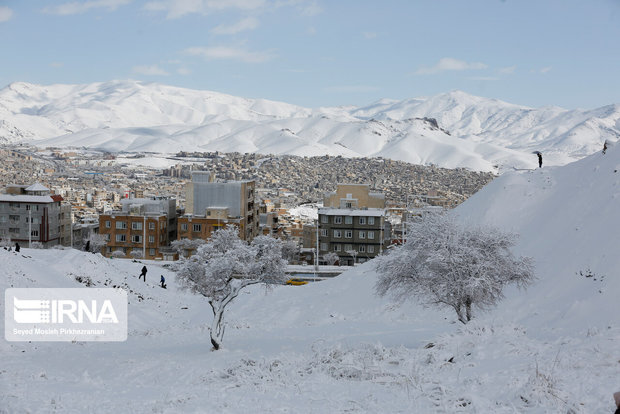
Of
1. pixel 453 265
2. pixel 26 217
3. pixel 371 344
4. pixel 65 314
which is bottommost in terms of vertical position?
pixel 65 314

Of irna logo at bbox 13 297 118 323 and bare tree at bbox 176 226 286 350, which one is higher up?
bare tree at bbox 176 226 286 350

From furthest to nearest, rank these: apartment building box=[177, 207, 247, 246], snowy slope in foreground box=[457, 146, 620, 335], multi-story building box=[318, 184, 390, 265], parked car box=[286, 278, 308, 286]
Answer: apartment building box=[177, 207, 247, 246], multi-story building box=[318, 184, 390, 265], parked car box=[286, 278, 308, 286], snowy slope in foreground box=[457, 146, 620, 335]

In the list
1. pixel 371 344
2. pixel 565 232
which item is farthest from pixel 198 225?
pixel 371 344

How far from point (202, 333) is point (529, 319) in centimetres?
1647

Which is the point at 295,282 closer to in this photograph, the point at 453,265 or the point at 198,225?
the point at 198,225

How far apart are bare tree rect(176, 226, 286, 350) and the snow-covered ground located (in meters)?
2.55

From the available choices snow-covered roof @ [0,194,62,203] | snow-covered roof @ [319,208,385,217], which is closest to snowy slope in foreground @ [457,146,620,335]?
snow-covered roof @ [319,208,385,217]

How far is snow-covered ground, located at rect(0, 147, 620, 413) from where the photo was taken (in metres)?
15.7

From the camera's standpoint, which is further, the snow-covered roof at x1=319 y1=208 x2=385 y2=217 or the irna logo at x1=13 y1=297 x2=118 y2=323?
the snow-covered roof at x1=319 y1=208 x2=385 y2=217

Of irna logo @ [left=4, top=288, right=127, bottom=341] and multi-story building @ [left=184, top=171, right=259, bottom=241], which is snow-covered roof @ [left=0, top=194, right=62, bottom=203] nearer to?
multi-story building @ [left=184, top=171, right=259, bottom=241]

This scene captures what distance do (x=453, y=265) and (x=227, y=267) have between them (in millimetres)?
9070

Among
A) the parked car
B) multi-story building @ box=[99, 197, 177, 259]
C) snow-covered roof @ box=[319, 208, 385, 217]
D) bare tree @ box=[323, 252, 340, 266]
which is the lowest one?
the parked car

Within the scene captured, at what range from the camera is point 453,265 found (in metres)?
24.8

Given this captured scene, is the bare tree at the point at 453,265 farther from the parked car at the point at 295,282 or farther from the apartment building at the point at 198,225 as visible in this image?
the apartment building at the point at 198,225
